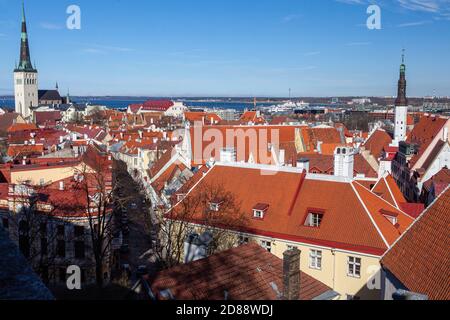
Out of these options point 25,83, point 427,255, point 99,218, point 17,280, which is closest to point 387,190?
point 427,255

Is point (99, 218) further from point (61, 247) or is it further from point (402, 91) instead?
point (402, 91)

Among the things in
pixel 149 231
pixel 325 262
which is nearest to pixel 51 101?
pixel 149 231

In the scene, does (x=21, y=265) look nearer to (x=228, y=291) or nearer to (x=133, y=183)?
(x=228, y=291)

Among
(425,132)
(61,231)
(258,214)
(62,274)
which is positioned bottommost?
(62,274)

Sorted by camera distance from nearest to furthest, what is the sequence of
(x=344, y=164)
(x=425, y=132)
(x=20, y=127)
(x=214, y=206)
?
(x=214, y=206) → (x=344, y=164) → (x=425, y=132) → (x=20, y=127)

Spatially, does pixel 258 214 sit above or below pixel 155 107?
below

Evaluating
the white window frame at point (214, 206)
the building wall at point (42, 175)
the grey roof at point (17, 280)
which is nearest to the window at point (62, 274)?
the building wall at point (42, 175)
